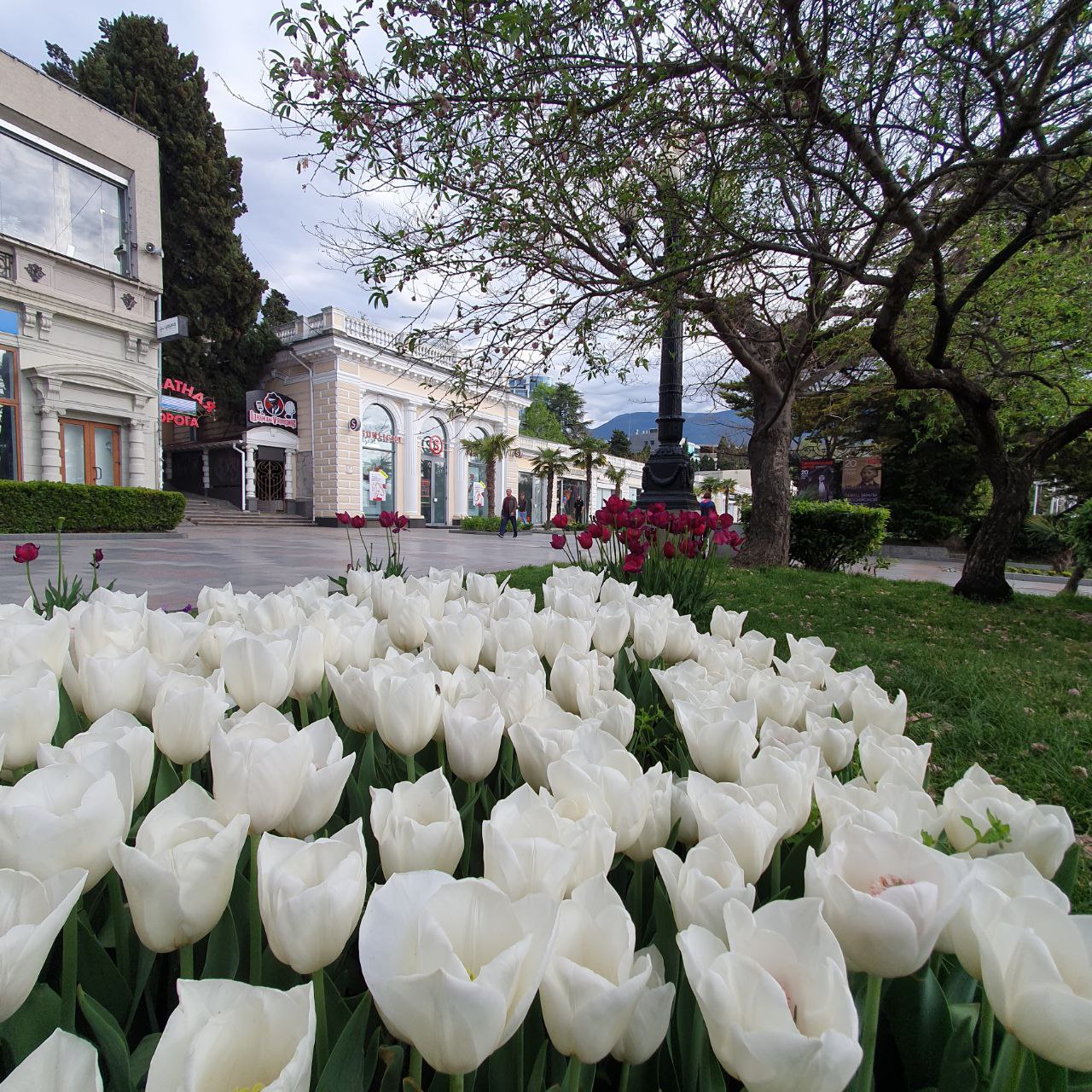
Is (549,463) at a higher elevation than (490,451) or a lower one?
lower

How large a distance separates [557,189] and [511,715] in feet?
15.1

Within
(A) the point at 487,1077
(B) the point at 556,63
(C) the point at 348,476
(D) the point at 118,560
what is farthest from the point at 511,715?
(C) the point at 348,476

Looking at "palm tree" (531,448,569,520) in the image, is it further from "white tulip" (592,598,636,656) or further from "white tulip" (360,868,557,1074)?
"white tulip" (360,868,557,1074)

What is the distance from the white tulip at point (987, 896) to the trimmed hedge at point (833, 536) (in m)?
11.3

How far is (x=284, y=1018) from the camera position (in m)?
0.46

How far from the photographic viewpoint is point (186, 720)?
91cm

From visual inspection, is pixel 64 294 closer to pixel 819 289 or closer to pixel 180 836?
pixel 819 289

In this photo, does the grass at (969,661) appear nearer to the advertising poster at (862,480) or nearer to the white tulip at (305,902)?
the white tulip at (305,902)

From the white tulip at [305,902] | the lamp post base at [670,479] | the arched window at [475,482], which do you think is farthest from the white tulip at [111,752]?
the arched window at [475,482]

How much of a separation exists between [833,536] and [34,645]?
38.6ft

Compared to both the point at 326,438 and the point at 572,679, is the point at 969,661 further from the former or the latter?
the point at 326,438

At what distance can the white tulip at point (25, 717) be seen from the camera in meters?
0.87

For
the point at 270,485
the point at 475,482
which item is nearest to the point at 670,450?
the point at 270,485

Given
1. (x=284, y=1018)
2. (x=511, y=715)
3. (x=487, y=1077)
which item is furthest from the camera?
(x=511, y=715)
